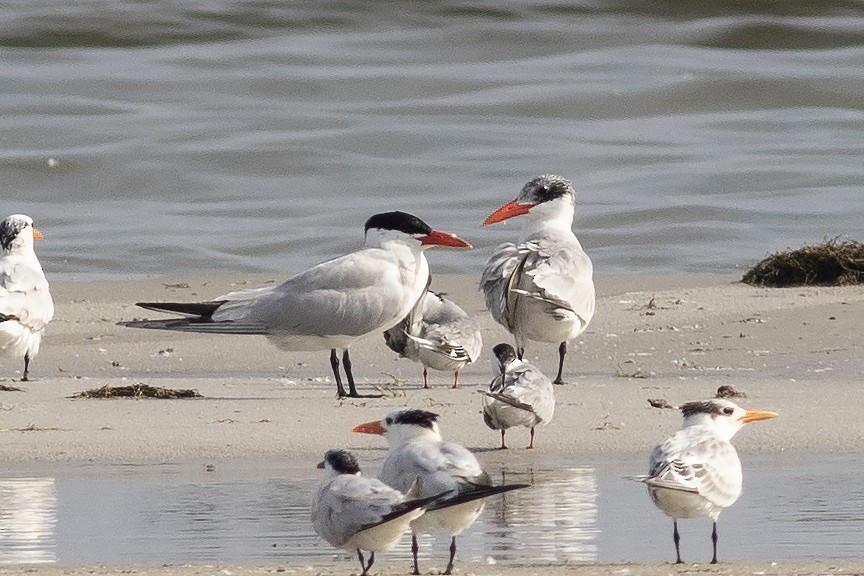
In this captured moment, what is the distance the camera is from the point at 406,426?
6.23 meters

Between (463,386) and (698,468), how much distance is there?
434 centimetres

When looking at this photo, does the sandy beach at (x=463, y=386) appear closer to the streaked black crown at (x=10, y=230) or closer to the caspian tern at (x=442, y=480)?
the caspian tern at (x=442, y=480)

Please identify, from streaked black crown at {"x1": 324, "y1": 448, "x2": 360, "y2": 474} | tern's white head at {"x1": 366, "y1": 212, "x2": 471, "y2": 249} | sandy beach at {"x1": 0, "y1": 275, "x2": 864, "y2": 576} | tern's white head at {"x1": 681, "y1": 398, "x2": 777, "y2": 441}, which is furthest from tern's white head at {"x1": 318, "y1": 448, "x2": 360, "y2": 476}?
tern's white head at {"x1": 366, "y1": 212, "x2": 471, "y2": 249}

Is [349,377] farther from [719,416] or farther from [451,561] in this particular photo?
[451,561]

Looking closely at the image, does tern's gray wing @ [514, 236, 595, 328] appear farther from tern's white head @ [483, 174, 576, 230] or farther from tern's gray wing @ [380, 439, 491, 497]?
tern's gray wing @ [380, 439, 491, 497]

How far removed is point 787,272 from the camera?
13195 millimetres

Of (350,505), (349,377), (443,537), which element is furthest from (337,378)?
(350,505)

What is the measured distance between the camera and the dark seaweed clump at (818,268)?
13062 millimetres

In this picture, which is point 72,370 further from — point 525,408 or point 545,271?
point 525,408

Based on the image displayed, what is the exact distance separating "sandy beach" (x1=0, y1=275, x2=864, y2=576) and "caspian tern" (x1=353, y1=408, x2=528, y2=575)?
0.16m

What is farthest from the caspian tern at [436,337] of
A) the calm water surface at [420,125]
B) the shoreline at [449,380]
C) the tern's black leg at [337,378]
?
the calm water surface at [420,125]

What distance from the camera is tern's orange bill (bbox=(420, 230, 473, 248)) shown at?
9.68 meters

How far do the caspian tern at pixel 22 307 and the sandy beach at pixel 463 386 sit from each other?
20cm

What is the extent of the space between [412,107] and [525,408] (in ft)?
56.2
